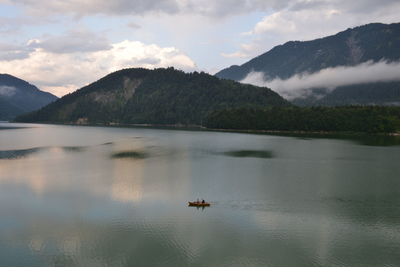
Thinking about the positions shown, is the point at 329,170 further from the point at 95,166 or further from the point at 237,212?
the point at 95,166

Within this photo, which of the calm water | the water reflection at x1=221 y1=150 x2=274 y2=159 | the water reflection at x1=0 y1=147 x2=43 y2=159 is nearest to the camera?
the calm water

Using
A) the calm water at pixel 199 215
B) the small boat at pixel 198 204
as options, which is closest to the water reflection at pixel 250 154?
the calm water at pixel 199 215

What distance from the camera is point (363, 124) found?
199m

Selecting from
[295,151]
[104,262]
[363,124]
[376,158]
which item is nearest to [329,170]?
[376,158]

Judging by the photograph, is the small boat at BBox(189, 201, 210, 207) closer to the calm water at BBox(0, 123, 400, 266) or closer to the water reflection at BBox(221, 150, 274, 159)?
the calm water at BBox(0, 123, 400, 266)

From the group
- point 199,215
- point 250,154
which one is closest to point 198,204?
point 199,215

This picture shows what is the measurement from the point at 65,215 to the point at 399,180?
61.9 metres

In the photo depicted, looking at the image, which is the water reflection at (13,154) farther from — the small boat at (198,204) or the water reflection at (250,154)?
the small boat at (198,204)

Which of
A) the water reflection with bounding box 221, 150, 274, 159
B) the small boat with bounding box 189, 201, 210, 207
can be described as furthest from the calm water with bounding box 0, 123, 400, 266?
→ the water reflection with bounding box 221, 150, 274, 159

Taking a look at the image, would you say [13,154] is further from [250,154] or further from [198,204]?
[198,204]

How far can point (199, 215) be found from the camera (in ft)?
160

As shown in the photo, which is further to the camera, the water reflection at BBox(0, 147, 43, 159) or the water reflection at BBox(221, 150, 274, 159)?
the water reflection at BBox(221, 150, 274, 159)

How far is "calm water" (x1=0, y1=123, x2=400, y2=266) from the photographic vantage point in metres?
36.0

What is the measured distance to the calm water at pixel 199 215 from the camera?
3597cm
